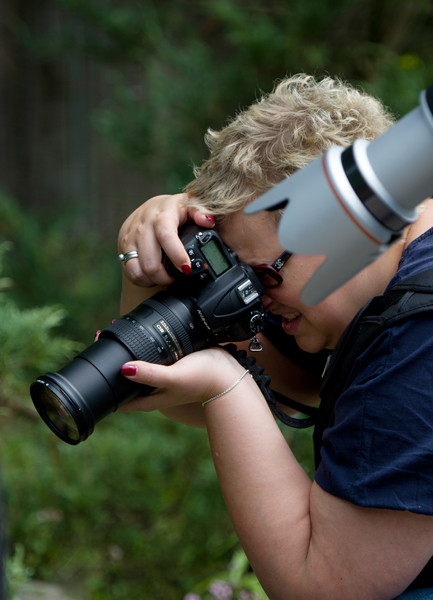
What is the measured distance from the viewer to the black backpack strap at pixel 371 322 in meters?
1.00

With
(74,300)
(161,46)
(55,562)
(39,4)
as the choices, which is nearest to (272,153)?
(55,562)

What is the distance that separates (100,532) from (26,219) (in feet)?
5.63

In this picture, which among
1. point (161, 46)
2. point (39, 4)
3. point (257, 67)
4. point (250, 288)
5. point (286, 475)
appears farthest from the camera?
point (39, 4)

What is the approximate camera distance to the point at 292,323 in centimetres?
130

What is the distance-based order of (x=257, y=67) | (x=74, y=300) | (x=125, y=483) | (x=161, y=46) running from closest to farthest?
(x=125, y=483) → (x=257, y=67) → (x=161, y=46) → (x=74, y=300)

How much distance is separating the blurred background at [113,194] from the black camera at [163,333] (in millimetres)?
583

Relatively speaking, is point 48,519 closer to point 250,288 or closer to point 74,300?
point 74,300

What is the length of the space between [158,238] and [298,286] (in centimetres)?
27

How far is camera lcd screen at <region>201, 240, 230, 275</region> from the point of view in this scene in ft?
4.08

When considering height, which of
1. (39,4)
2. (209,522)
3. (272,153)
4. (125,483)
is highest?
(39,4)

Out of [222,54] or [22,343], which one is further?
[222,54]

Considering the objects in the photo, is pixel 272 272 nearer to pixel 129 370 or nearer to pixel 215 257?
pixel 215 257

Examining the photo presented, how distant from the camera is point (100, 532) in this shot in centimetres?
251

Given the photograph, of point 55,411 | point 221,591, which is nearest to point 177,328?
point 55,411
